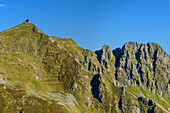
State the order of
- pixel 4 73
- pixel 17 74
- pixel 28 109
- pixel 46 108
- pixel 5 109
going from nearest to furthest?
pixel 5 109 < pixel 28 109 < pixel 46 108 < pixel 4 73 < pixel 17 74

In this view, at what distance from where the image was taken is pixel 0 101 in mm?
139375

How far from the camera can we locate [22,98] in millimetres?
152250

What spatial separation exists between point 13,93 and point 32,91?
23731 mm

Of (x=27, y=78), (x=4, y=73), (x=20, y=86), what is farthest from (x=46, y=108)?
(x=4, y=73)

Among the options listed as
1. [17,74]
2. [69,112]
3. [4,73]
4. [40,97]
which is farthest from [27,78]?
[69,112]

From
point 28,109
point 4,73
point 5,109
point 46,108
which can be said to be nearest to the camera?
point 5,109

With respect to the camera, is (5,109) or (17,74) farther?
(17,74)

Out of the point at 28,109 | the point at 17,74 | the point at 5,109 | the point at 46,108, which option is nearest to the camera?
the point at 5,109

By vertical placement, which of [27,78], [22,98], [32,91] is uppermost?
[27,78]

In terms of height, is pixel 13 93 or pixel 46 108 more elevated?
pixel 13 93

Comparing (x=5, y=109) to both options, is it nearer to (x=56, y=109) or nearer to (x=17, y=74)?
(x=56, y=109)

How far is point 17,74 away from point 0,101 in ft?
195

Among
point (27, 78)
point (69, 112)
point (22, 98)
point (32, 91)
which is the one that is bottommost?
point (69, 112)

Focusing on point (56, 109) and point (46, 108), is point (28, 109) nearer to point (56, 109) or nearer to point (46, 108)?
point (46, 108)
